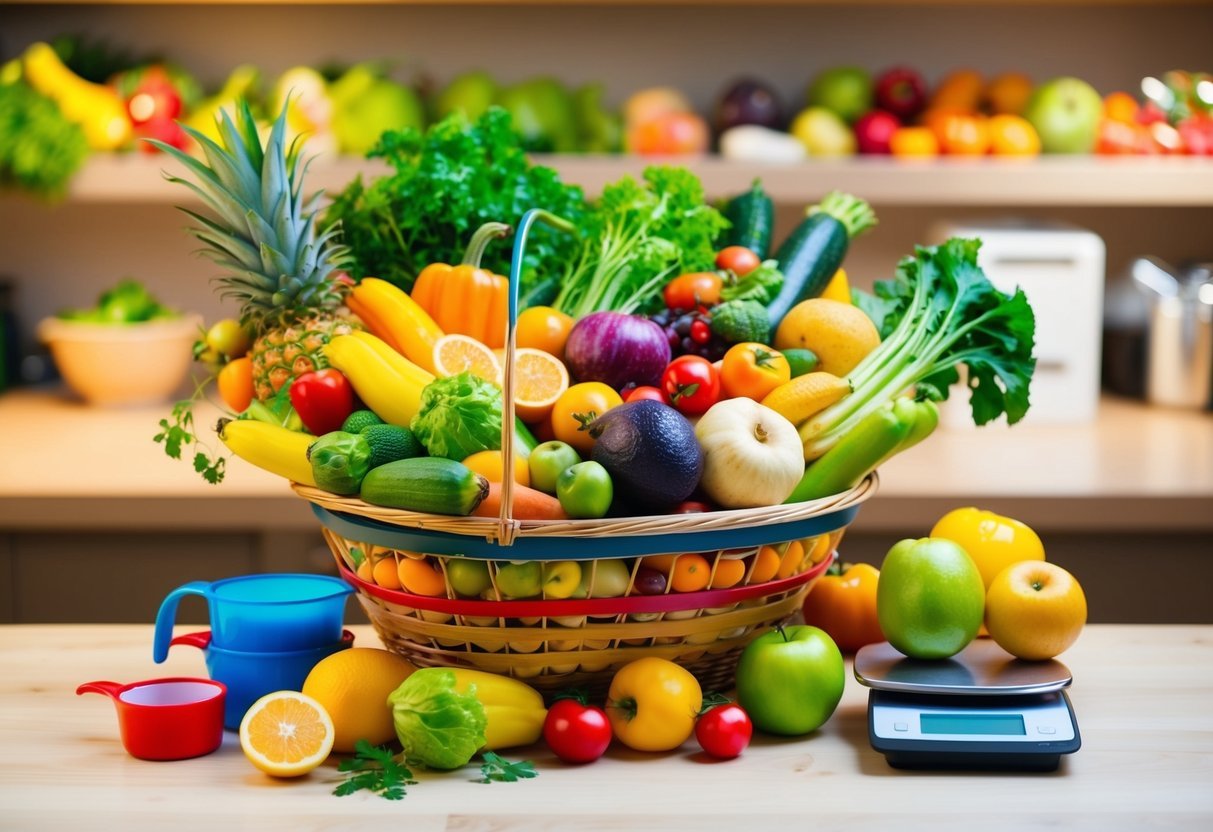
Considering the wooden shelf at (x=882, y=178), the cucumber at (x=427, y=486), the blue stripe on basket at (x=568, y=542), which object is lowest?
the blue stripe on basket at (x=568, y=542)

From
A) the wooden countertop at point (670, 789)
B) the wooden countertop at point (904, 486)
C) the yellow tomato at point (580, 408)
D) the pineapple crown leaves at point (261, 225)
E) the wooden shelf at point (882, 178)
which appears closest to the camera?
the wooden countertop at point (670, 789)

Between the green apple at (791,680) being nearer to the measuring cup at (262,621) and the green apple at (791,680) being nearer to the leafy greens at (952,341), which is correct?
the leafy greens at (952,341)

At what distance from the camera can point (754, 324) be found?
1.48 meters

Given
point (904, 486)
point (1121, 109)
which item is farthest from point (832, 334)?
point (1121, 109)

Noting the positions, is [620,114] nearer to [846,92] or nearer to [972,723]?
[846,92]

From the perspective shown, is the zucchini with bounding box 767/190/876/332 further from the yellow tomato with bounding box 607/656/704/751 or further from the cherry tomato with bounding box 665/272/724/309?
the yellow tomato with bounding box 607/656/704/751

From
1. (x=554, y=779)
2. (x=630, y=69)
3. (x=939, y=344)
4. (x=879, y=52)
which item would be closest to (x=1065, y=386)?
(x=879, y=52)

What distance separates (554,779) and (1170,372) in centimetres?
239

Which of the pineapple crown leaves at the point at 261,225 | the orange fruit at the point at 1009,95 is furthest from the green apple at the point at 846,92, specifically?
the pineapple crown leaves at the point at 261,225

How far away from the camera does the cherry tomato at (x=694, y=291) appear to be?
154 cm

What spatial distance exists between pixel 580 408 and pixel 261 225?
395mm

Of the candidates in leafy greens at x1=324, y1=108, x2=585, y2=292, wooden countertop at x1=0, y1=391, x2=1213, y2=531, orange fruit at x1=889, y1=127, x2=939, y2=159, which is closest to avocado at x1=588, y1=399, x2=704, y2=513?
leafy greens at x1=324, y1=108, x2=585, y2=292

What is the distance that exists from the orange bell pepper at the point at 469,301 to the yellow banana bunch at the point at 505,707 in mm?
425

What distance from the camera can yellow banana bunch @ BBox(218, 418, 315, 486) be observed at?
1.32 metres
